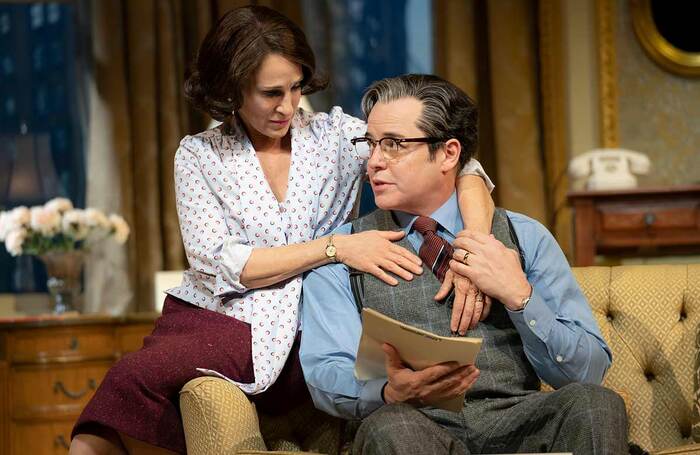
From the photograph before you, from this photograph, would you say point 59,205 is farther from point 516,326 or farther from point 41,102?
point 516,326

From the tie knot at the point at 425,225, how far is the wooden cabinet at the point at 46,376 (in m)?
2.19

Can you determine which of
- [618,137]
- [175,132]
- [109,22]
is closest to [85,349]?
[175,132]

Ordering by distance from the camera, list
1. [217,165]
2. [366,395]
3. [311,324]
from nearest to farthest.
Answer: [366,395], [311,324], [217,165]

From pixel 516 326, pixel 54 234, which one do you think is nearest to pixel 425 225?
pixel 516 326

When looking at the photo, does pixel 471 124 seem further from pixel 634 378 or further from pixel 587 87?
pixel 587 87

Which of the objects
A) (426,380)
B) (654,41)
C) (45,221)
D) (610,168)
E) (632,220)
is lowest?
(426,380)

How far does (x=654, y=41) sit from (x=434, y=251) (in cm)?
329

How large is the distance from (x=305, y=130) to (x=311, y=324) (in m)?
0.59

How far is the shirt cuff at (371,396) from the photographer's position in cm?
252

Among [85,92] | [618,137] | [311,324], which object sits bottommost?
[311,324]

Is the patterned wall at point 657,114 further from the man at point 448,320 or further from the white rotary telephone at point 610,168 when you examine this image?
the man at point 448,320

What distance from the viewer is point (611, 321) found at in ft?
10.5

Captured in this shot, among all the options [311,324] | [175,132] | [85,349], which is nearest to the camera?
[311,324]

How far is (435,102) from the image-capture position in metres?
2.77
